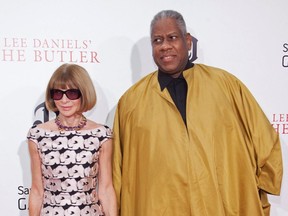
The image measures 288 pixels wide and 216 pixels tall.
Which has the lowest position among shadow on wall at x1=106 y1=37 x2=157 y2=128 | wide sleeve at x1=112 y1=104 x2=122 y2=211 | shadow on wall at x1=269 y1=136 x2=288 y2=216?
shadow on wall at x1=269 y1=136 x2=288 y2=216

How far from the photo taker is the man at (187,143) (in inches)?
52.7

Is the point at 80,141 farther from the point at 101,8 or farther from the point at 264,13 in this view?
the point at 264,13

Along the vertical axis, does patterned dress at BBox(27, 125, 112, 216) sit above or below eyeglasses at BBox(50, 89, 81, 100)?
below

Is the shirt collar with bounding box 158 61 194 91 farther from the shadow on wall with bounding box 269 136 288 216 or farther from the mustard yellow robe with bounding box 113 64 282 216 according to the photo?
the shadow on wall with bounding box 269 136 288 216

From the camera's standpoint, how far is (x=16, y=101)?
5.60 feet

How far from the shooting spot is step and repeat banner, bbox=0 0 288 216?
1.69 metres

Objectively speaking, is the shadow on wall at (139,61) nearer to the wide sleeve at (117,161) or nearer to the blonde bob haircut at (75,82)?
the wide sleeve at (117,161)

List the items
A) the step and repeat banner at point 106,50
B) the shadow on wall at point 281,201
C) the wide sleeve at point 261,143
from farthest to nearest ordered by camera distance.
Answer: the shadow on wall at point 281,201
the step and repeat banner at point 106,50
the wide sleeve at point 261,143

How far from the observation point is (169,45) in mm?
1375

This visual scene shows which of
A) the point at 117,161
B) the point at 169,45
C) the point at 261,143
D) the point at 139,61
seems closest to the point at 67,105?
the point at 117,161

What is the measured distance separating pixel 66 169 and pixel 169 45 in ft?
1.86

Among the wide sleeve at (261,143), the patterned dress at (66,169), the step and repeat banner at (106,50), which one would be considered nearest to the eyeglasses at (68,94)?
the patterned dress at (66,169)

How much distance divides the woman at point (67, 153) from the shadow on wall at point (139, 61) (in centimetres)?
40

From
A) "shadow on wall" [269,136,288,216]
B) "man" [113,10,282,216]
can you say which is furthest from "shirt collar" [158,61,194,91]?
"shadow on wall" [269,136,288,216]
